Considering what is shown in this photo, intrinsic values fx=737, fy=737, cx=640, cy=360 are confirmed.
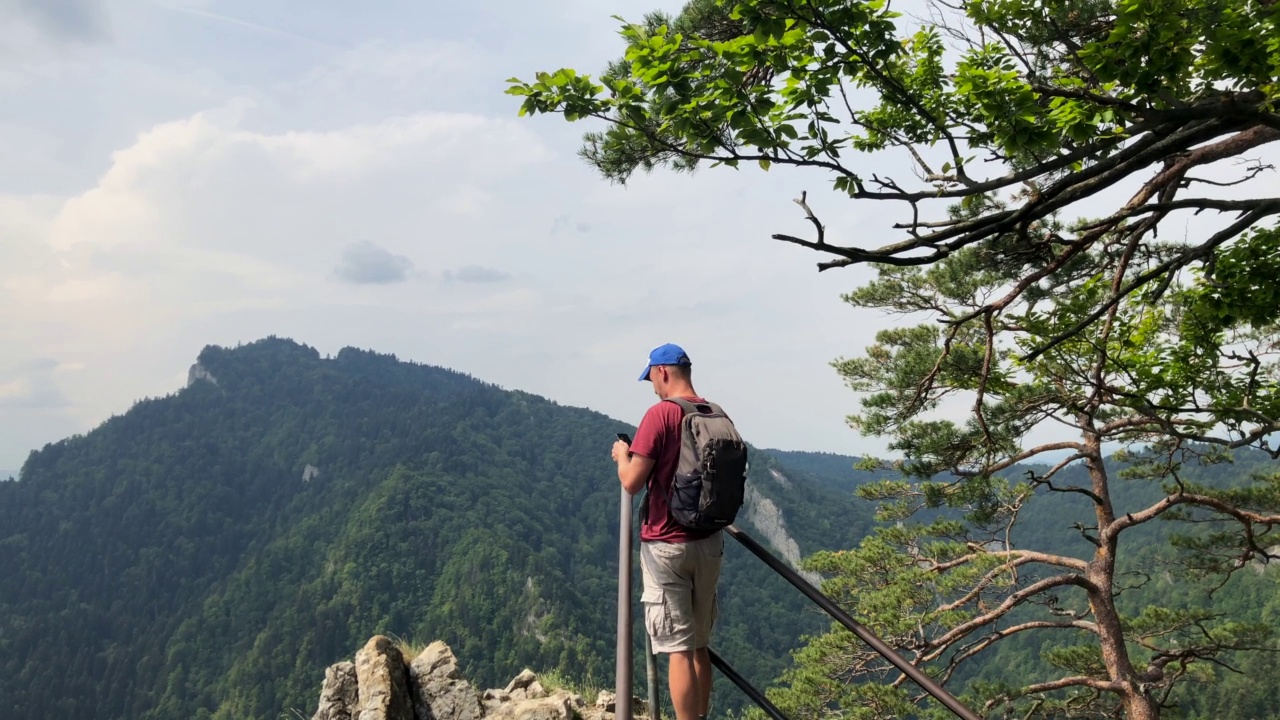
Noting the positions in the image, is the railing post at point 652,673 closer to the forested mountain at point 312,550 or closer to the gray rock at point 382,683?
the gray rock at point 382,683

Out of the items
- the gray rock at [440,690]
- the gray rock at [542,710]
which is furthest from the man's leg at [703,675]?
the gray rock at [440,690]

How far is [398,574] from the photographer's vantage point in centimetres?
10375

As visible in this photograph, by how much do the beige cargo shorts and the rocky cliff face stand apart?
170 cm

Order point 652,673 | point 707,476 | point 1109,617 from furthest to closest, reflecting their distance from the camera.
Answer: point 1109,617 → point 652,673 → point 707,476

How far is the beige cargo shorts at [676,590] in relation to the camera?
2518mm

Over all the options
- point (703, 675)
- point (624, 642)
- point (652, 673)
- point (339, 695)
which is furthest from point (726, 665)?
point (339, 695)

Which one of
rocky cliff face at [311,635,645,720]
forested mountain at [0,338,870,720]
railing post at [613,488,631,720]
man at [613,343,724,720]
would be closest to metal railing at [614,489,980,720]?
railing post at [613,488,631,720]

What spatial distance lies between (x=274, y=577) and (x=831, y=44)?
429ft

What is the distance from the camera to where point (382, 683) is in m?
4.25

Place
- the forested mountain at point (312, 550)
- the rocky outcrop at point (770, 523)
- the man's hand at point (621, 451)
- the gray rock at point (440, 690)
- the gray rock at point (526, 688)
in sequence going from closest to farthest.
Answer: the man's hand at point (621, 451)
the gray rock at point (440, 690)
the gray rock at point (526, 688)
the forested mountain at point (312, 550)
the rocky outcrop at point (770, 523)

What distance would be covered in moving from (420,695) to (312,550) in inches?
5139

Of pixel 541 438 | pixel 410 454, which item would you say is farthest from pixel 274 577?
pixel 541 438

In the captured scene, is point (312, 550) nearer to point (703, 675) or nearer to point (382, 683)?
point (382, 683)

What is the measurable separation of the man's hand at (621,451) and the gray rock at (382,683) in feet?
8.21
